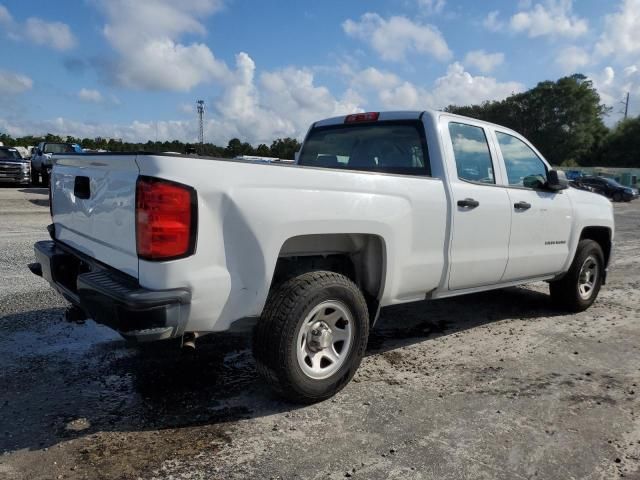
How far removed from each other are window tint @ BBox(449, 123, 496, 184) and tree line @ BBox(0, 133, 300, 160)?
6.22 feet

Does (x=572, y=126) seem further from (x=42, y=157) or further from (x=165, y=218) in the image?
(x=165, y=218)

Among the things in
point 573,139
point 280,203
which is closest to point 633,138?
point 573,139

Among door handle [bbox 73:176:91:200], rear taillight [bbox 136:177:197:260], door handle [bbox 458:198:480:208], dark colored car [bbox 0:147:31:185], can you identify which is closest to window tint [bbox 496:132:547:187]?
door handle [bbox 458:198:480:208]

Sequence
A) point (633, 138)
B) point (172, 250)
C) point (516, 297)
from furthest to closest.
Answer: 1. point (633, 138)
2. point (516, 297)
3. point (172, 250)

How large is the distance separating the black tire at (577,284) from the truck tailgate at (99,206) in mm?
4645

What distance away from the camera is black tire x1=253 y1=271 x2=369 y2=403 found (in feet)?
10.1

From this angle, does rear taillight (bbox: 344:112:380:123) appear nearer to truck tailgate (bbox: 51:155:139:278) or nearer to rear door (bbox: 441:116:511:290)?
rear door (bbox: 441:116:511:290)

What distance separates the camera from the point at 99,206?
3160mm

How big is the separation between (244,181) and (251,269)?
1.61 feet

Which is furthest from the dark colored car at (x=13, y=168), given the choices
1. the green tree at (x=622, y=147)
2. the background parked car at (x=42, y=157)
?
the green tree at (x=622, y=147)

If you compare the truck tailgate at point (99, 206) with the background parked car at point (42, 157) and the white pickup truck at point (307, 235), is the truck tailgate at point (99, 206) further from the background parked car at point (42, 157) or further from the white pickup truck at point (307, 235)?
the background parked car at point (42, 157)

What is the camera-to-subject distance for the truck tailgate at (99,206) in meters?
2.83

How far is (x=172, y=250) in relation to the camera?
105 inches

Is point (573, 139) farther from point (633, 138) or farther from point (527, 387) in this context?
point (527, 387)
